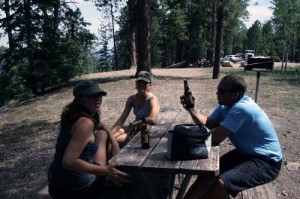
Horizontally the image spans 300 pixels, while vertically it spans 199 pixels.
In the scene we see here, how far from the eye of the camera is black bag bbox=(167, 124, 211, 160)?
2945 millimetres

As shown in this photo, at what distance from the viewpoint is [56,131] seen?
27.2 feet

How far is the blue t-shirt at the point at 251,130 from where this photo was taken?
132 inches

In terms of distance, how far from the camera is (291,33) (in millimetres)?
24594

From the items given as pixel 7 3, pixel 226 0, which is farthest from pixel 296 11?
pixel 7 3

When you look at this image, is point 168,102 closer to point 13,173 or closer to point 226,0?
point 13,173

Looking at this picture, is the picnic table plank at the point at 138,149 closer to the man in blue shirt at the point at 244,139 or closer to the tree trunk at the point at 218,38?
the man in blue shirt at the point at 244,139

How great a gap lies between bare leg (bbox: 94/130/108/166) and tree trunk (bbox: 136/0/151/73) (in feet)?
36.7

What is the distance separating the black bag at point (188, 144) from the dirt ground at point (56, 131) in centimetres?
213

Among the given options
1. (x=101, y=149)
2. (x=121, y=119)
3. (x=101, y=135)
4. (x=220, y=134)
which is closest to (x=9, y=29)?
(x=121, y=119)

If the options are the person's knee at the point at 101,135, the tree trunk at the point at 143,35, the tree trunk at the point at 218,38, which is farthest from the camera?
the tree trunk at the point at 218,38

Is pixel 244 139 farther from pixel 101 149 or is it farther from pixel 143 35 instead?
pixel 143 35

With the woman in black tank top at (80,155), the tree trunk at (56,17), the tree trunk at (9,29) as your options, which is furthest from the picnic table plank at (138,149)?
the tree trunk at (9,29)

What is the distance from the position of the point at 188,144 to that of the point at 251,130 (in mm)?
785

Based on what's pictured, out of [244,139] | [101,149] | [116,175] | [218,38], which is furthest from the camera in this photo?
[218,38]
